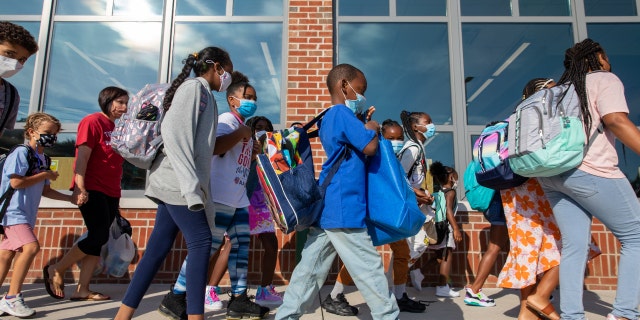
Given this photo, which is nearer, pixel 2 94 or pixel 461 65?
pixel 2 94

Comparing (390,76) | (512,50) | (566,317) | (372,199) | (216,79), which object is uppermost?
(512,50)

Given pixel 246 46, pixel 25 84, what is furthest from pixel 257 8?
pixel 25 84

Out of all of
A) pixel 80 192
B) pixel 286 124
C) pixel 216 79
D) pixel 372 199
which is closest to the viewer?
pixel 372 199

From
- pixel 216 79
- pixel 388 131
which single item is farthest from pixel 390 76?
pixel 216 79

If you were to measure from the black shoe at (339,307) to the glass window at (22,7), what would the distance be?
5.14 m

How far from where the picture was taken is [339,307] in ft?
11.6

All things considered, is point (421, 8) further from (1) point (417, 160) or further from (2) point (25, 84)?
(2) point (25, 84)

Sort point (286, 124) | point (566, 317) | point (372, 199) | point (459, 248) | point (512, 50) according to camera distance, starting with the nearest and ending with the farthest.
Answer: point (372, 199) < point (566, 317) < point (459, 248) < point (286, 124) < point (512, 50)

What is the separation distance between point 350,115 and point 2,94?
2.04m

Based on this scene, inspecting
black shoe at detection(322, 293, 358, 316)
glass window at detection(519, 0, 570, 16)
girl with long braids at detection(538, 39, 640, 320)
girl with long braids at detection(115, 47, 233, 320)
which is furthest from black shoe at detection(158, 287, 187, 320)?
glass window at detection(519, 0, 570, 16)

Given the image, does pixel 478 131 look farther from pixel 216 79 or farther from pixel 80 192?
pixel 80 192

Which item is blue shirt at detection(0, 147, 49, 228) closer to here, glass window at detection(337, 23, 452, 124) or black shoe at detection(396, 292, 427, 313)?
black shoe at detection(396, 292, 427, 313)

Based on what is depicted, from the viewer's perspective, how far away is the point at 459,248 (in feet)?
15.6

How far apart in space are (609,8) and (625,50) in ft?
2.04
